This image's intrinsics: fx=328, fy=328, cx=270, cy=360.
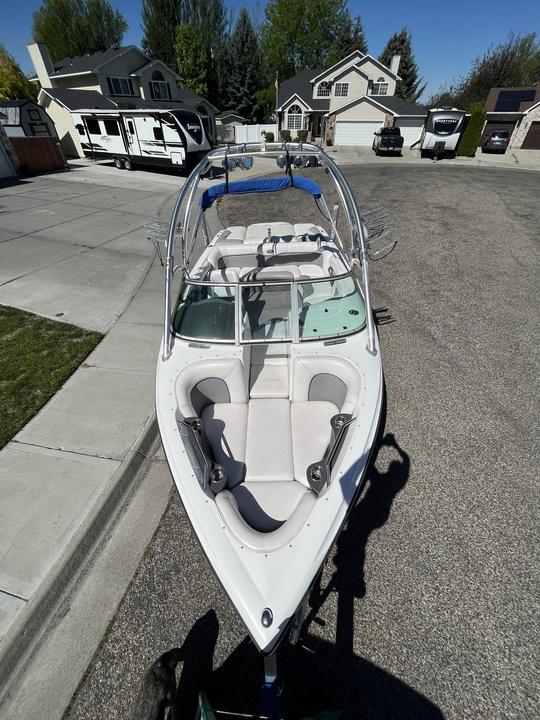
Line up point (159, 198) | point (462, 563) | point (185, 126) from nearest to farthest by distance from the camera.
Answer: point (462, 563), point (159, 198), point (185, 126)

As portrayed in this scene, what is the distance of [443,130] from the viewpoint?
81.5 ft

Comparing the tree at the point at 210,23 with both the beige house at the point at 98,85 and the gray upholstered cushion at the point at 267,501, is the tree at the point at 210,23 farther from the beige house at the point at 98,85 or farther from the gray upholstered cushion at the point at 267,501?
the gray upholstered cushion at the point at 267,501

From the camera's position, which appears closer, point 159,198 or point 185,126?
point 159,198

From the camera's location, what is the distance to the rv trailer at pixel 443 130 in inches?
960

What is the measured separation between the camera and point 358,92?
109 feet

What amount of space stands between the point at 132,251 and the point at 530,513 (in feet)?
34.4

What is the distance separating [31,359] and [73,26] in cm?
5594

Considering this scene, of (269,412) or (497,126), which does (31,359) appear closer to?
(269,412)

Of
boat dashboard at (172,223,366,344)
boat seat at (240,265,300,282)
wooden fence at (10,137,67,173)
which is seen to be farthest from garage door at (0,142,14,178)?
boat seat at (240,265,300,282)

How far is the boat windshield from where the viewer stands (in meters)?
4.12

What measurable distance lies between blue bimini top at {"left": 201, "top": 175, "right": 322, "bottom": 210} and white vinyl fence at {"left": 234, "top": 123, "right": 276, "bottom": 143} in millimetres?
32822

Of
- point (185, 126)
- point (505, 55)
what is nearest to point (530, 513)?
point (185, 126)

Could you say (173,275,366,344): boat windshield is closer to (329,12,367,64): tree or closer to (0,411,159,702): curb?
(0,411,159,702): curb

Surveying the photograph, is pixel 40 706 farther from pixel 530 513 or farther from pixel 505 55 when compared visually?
pixel 505 55
